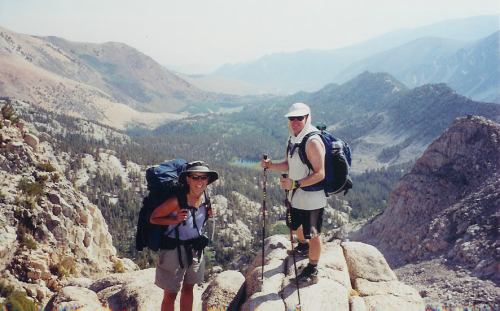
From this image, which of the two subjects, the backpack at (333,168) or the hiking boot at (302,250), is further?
the hiking boot at (302,250)

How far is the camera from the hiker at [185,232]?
8.67 m

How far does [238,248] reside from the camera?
129625 millimetres

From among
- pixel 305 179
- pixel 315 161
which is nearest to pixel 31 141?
pixel 305 179

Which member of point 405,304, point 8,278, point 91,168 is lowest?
point 91,168

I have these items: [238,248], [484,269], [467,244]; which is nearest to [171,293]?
[484,269]

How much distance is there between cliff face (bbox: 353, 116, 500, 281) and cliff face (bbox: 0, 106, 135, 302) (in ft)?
122

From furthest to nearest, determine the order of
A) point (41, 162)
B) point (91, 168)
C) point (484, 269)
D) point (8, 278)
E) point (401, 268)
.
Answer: point (91, 168) < point (401, 268) < point (484, 269) < point (41, 162) < point (8, 278)

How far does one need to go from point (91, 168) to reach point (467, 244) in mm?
145189

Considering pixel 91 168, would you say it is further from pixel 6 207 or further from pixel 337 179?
pixel 337 179

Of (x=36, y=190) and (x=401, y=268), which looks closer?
(x=36, y=190)

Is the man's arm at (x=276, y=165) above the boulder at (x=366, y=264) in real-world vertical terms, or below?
above

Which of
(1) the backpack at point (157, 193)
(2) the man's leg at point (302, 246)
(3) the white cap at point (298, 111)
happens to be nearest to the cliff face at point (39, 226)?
(1) the backpack at point (157, 193)

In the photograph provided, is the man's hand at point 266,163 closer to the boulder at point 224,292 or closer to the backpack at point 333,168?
the backpack at point 333,168

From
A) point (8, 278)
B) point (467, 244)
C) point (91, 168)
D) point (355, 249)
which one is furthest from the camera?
point (91, 168)
